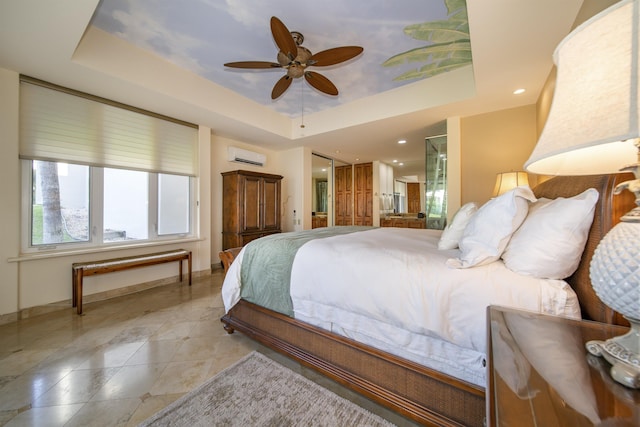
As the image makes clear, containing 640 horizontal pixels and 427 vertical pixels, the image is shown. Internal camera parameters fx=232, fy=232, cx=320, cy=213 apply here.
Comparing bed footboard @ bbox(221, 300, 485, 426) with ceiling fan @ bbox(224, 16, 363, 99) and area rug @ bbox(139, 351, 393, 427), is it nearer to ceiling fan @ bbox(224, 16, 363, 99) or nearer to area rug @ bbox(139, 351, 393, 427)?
area rug @ bbox(139, 351, 393, 427)

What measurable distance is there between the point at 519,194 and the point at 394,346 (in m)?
1.01

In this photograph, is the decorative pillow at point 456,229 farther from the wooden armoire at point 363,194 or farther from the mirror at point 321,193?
the mirror at point 321,193

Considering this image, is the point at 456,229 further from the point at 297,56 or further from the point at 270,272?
the point at 297,56

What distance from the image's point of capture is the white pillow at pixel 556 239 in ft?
2.97

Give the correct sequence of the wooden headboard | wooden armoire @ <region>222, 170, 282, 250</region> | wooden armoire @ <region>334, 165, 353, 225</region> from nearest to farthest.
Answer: the wooden headboard < wooden armoire @ <region>222, 170, 282, 250</region> < wooden armoire @ <region>334, 165, 353, 225</region>

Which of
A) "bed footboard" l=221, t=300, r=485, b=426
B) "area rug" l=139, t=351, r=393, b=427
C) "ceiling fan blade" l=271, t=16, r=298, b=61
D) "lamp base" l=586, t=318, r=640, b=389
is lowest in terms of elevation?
"area rug" l=139, t=351, r=393, b=427

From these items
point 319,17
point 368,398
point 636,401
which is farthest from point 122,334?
point 319,17

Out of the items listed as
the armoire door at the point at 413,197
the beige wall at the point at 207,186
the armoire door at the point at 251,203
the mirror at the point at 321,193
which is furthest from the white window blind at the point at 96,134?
the armoire door at the point at 413,197

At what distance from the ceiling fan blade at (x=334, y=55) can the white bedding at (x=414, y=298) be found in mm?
1731

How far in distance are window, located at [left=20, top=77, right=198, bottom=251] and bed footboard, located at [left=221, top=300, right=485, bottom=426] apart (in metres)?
2.65

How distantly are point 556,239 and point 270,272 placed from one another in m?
1.61

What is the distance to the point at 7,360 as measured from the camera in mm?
1705

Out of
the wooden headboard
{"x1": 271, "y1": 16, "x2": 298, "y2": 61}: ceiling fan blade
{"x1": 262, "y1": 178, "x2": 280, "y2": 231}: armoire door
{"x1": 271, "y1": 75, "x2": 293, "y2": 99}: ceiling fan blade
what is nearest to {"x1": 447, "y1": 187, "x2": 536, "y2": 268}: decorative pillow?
the wooden headboard

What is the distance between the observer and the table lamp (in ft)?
1.47
